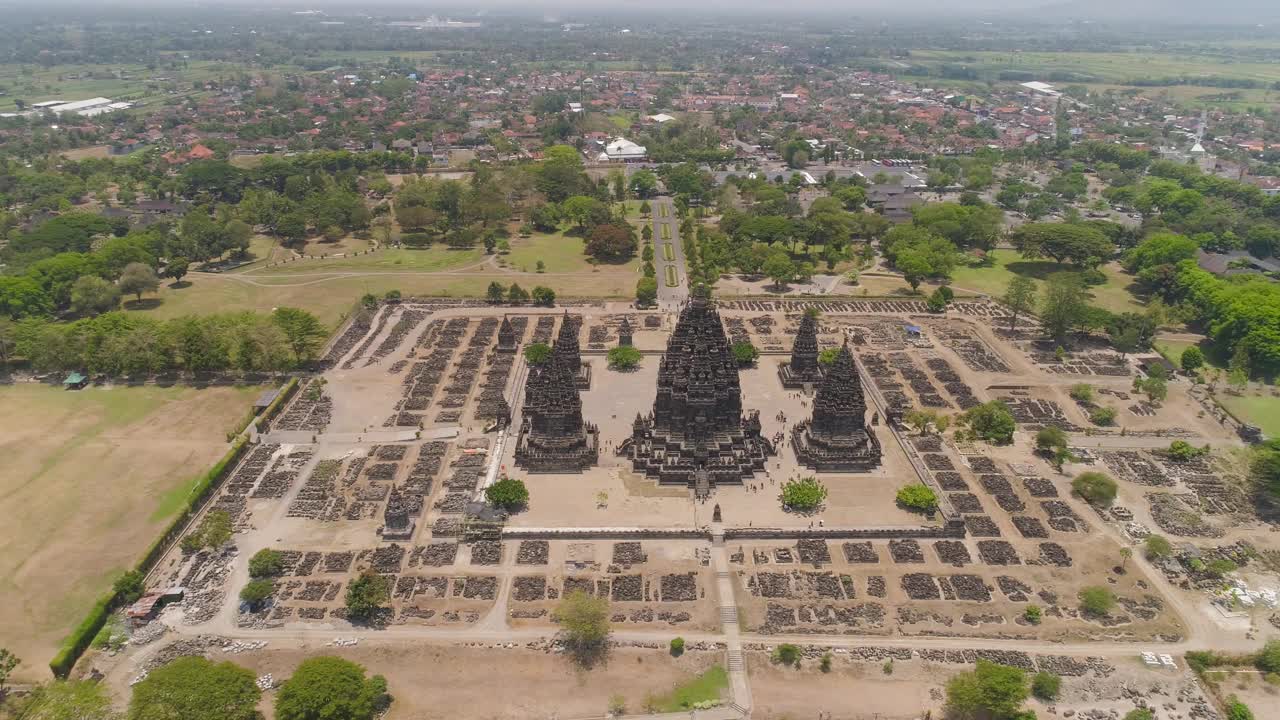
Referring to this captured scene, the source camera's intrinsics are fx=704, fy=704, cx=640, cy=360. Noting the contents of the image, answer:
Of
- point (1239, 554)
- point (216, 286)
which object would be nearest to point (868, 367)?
→ point (1239, 554)

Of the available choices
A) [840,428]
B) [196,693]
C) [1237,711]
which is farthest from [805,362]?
[196,693]

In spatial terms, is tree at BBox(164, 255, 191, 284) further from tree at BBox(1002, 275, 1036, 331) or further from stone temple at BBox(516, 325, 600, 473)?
tree at BBox(1002, 275, 1036, 331)

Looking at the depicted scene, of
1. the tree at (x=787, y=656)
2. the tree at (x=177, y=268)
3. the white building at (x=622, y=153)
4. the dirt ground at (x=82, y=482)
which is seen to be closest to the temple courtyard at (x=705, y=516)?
the tree at (x=787, y=656)

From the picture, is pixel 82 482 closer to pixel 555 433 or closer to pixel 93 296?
pixel 555 433

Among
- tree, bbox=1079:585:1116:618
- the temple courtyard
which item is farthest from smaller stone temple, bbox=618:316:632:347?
tree, bbox=1079:585:1116:618

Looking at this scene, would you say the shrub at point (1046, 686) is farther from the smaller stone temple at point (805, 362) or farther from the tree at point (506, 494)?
the smaller stone temple at point (805, 362)

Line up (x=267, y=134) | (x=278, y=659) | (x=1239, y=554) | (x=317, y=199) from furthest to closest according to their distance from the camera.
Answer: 1. (x=267, y=134)
2. (x=317, y=199)
3. (x=1239, y=554)
4. (x=278, y=659)

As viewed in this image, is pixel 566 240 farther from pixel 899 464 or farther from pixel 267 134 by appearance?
pixel 267 134
